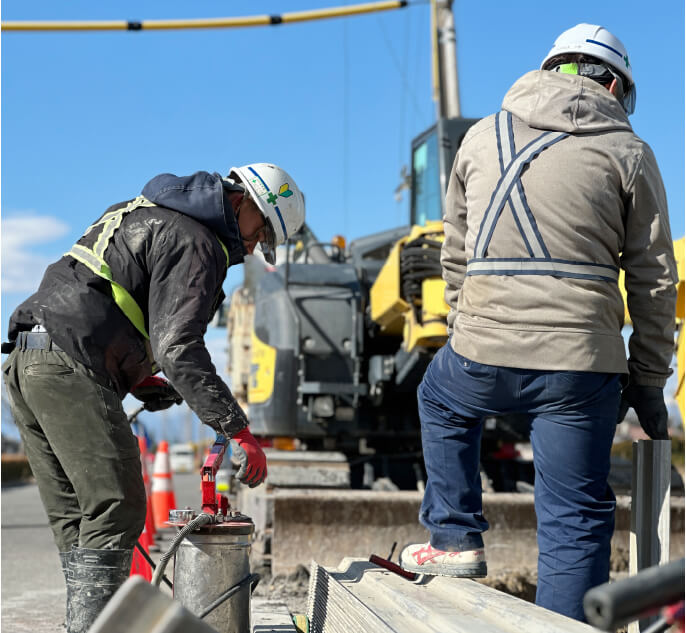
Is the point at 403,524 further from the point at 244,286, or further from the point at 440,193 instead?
the point at 244,286

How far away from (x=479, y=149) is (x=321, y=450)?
5.49m

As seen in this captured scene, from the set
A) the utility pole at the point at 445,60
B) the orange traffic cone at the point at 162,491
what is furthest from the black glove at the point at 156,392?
the orange traffic cone at the point at 162,491

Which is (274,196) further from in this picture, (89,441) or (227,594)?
(227,594)

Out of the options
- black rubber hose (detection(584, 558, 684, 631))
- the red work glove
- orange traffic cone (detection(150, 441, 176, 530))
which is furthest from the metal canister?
orange traffic cone (detection(150, 441, 176, 530))

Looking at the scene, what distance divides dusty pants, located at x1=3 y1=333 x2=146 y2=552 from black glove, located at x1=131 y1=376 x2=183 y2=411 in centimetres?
59

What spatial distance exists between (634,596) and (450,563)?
68.4 inches

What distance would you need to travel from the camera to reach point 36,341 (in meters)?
3.15

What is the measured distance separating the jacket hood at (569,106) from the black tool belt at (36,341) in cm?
172

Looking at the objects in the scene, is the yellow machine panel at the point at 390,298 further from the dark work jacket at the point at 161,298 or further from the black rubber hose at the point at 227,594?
the black rubber hose at the point at 227,594

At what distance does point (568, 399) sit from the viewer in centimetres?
282

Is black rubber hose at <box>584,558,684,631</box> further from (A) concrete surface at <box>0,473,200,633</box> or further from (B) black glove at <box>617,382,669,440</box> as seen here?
(A) concrete surface at <box>0,473,200,633</box>

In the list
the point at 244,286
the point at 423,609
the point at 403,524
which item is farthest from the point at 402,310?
the point at 244,286

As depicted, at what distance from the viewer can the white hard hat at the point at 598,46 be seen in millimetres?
3055

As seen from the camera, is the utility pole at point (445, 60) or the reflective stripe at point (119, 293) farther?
the utility pole at point (445, 60)
